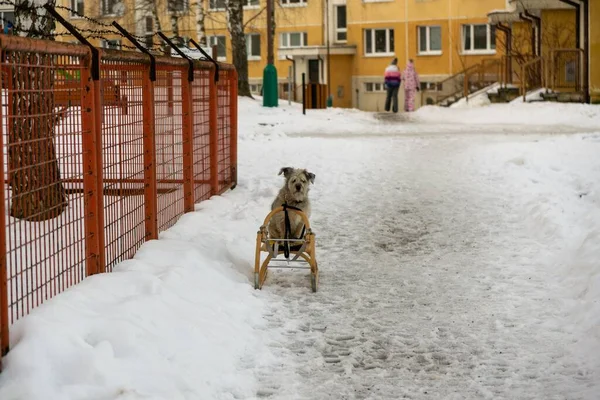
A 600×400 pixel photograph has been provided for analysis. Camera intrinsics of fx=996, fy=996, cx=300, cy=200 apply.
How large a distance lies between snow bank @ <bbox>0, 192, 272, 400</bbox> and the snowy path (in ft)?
0.97

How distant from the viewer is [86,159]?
23.6 feet

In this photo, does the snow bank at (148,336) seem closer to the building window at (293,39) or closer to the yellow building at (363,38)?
the yellow building at (363,38)

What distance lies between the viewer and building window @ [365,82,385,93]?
182ft

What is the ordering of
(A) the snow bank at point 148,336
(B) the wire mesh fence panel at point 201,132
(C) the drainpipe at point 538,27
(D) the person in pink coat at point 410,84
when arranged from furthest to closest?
(D) the person in pink coat at point 410,84
(C) the drainpipe at point 538,27
(B) the wire mesh fence panel at point 201,132
(A) the snow bank at point 148,336

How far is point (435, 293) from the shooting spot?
8.34 metres

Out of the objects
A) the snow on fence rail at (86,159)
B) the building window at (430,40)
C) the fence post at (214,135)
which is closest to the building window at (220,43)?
the building window at (430,40)

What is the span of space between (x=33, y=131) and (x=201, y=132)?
137 inches

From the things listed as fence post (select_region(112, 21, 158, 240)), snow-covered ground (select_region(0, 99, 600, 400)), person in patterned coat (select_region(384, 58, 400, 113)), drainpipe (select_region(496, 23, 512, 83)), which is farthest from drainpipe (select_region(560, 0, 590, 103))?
fence post (select_region(112, 21, 158, 240))

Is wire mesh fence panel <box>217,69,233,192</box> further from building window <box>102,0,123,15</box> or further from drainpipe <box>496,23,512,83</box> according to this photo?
building window <box>102,0,123,15</box>

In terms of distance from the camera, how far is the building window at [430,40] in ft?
174

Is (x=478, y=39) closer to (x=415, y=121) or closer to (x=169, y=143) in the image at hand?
(x=415, y=121)

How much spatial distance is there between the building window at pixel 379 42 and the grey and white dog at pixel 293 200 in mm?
46255

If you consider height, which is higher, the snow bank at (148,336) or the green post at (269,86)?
the green post at (269,86)

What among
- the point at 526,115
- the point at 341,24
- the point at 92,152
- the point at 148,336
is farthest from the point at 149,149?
the point at 341,24
